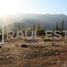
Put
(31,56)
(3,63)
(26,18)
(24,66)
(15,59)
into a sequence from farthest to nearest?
1. (26,18)
2. (31,56)
3. (15,59)
4. (3,63)
5. (24,66)

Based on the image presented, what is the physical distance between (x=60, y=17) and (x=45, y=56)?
57596mm

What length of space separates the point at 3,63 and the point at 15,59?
1.00 m

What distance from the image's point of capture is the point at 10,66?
909cm

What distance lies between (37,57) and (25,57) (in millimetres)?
619

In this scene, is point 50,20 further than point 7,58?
Yes

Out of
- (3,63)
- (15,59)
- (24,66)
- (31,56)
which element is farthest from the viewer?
(31,56)

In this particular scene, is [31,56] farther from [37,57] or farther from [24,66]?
[24,66]

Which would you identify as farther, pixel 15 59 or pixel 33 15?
pixel 33 15

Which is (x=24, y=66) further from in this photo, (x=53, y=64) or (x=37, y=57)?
(x=37, y=57)

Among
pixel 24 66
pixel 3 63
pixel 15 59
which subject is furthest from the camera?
pixel 15 59

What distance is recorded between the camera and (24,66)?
902cm

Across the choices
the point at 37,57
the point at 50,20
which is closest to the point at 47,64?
the point at 37,57

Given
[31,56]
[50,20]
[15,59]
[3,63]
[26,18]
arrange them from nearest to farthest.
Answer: [3,63]
[15,59]
[31,56]
[26,18]
[50,20]

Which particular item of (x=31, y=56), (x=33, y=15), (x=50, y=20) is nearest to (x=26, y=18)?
(x=33, y=15)
